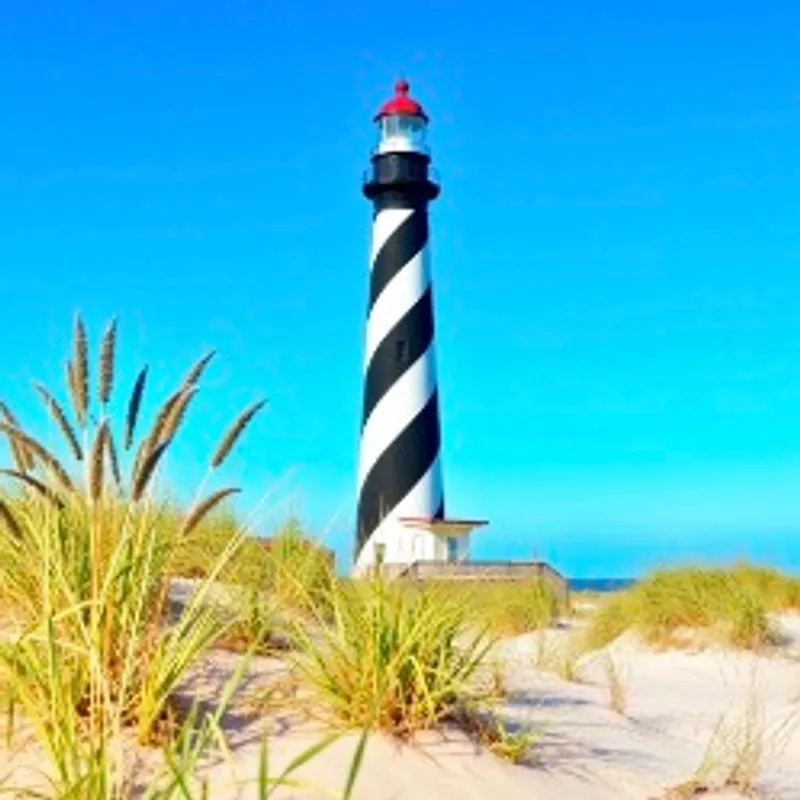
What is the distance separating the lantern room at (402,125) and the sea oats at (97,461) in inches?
789

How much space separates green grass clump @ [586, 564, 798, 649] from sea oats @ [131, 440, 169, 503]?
26.9ft

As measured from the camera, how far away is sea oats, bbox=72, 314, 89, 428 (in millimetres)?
3014

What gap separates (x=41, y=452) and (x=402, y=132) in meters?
20.3

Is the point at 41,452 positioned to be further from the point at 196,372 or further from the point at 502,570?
the point at 502,570

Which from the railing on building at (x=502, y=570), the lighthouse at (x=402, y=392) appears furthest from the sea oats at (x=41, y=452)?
the lighthouse at (x=402, y=392)

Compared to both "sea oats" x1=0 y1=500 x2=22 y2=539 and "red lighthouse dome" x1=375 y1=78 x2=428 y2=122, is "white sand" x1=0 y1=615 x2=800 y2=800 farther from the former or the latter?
"red lighthouse dome" x1=375 y1=78 x2=428 y2=122

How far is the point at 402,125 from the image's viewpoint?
22.7m

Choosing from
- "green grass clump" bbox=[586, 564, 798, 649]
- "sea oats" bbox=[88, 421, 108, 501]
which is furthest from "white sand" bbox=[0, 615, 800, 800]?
"green grass clump" bbox=[586, 564, 798, 649]

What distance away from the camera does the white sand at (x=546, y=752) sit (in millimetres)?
3471

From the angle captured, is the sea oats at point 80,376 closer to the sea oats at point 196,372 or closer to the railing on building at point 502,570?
the sea oats at point 196,372

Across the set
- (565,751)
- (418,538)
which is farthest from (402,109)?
(565,751)

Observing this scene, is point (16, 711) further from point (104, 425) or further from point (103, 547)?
point (104, 425)

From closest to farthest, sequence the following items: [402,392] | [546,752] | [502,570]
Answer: [546,752] → [502,570] → [402,392]

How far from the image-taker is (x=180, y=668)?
11.2 feet
